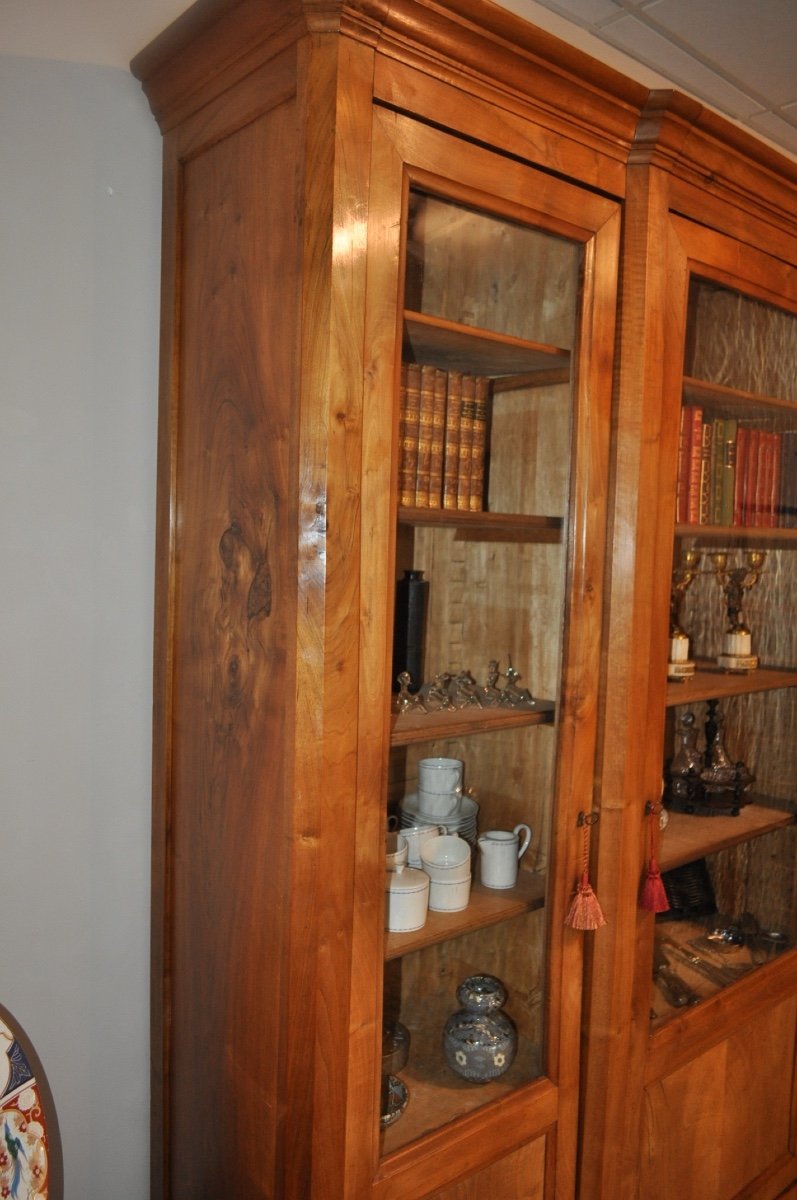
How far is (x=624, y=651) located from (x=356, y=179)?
0.87m

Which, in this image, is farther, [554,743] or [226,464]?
[554,743]

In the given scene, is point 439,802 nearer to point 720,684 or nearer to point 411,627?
point 411,627

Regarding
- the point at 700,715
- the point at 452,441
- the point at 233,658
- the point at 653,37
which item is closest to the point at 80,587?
the point at 233,658

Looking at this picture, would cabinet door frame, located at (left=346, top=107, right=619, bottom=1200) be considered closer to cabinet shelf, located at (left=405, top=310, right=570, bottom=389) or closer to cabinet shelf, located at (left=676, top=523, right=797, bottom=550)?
cabinet shelf, located at (left=405, top=310, right=570, bottom=389)

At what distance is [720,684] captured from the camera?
187 cm

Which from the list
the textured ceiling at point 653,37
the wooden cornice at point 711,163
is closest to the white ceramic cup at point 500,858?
the wooden cornice at point 711,163

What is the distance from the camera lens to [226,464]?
1.31 meters

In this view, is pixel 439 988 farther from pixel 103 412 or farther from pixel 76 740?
pixel 103 412

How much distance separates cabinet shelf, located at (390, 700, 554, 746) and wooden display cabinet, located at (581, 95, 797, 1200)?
0.46 feet

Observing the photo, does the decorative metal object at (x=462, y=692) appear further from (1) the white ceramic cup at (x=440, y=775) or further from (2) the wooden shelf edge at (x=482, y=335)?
(2) the wooden shelf edge at (x=482, y=335)

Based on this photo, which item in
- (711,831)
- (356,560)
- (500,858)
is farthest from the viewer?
(711,831)

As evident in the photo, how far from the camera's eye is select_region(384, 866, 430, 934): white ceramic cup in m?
1.32

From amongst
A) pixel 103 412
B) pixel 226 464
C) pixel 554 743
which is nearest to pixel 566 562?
pixel 554 743

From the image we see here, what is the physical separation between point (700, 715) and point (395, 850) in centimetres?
89
